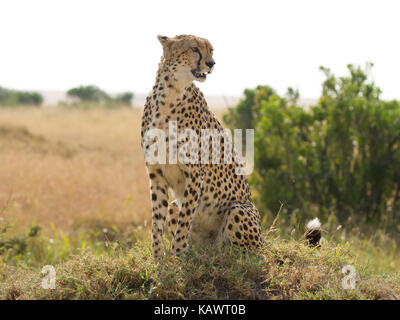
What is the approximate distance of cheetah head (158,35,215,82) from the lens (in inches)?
113

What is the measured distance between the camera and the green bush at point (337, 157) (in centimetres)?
619

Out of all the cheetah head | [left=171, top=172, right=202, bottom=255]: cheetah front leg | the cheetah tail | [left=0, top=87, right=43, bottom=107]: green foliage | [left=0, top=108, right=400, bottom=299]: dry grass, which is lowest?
[left=0, top=108, right=400, bottom=299]: dry grass

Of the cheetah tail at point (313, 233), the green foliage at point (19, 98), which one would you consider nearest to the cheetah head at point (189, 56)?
the cheetah tail at point (313, 233)

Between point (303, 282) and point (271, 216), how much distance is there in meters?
2.90

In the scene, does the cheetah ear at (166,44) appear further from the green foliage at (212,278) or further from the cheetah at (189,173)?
the green foliage at (212,278)

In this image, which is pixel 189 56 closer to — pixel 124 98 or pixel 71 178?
pixel 71 178

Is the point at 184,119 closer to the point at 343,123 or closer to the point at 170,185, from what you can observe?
the point at 170,185

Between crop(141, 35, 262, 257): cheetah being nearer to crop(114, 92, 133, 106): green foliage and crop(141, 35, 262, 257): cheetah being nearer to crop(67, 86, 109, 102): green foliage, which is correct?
crop(67, 86, 109, 102): green foliage

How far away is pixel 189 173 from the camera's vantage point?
9.93ft

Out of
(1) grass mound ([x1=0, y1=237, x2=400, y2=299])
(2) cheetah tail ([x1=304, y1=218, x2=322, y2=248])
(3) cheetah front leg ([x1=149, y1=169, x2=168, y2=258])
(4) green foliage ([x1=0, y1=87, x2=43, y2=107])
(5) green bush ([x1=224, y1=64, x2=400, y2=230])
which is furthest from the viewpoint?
(4) green foliage ([x1=0, y1=87, x2=43, y2=107])

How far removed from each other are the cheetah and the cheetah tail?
44 centimetres

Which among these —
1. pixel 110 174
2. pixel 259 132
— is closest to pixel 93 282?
pixel 259 132

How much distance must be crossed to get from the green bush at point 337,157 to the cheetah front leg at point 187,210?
3164mm

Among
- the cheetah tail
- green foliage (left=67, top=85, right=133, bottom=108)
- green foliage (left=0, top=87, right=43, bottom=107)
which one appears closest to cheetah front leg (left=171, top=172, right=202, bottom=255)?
the cheetah tail
